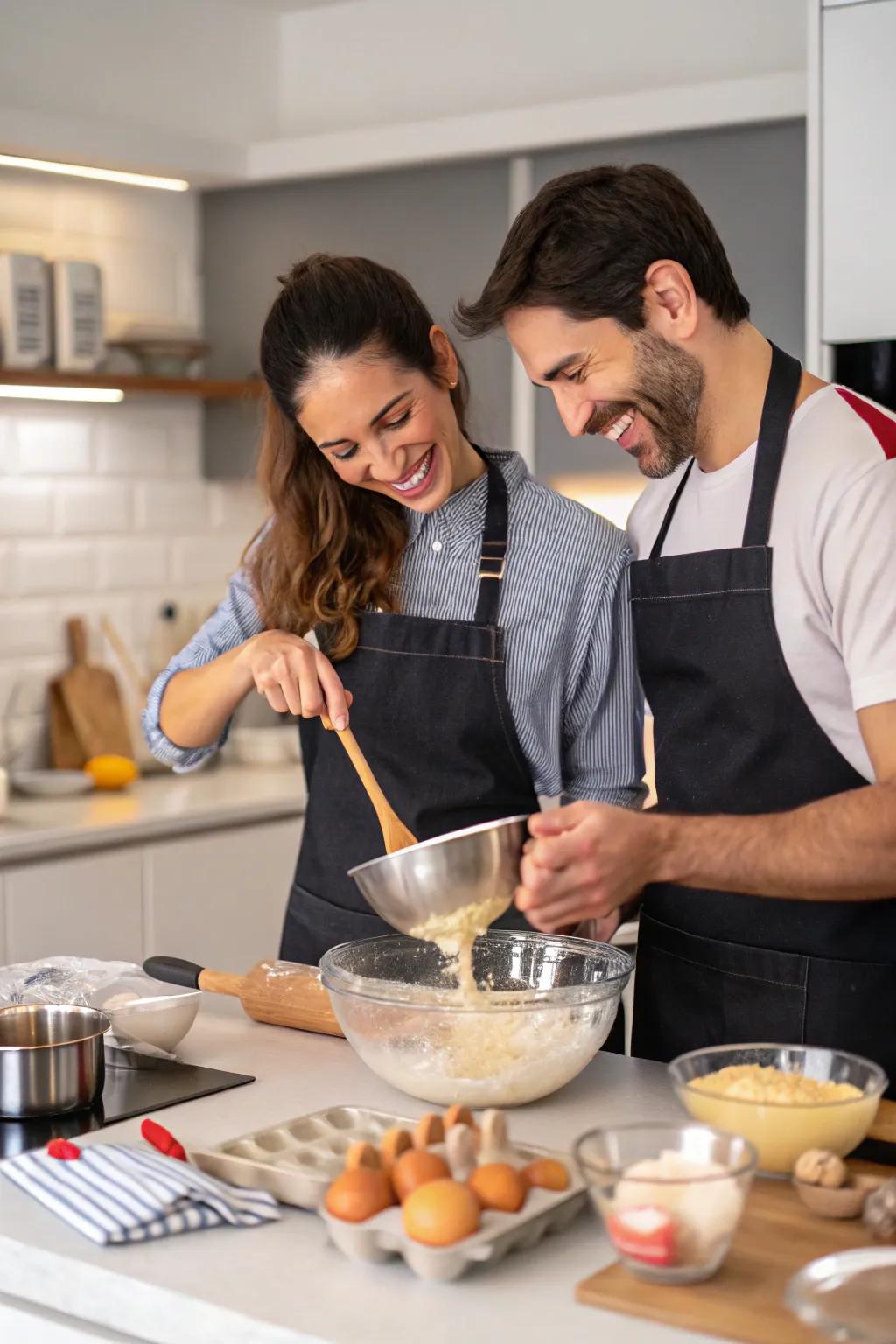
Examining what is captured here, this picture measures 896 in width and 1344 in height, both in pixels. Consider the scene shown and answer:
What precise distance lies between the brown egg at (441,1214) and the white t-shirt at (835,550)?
720 mm

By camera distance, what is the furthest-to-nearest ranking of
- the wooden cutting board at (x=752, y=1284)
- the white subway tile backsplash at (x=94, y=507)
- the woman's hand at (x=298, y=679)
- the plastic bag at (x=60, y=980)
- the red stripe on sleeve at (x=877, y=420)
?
1. the white subway tile backsplash at (x=94, y=507)
2. the woman's hand at (x=298, y=679)
3. the plastic bag at (x=60, y=980)
4. the red stripe on sleeve at (x=877, y=420)
5. the wooden cutting board at (x=752, y=1284)

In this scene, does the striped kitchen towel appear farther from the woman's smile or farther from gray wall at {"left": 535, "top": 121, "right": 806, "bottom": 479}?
gray wall at {"left": 535, "top": 121, "right": 806, "bottom": 479}

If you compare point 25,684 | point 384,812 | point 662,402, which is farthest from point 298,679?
point 25,684

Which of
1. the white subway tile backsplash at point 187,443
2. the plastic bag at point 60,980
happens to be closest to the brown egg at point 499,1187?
the plastic bag at point 60,980

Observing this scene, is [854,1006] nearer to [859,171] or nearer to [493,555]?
[493,555]

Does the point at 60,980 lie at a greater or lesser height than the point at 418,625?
lesser

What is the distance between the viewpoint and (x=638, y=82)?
3.93 m

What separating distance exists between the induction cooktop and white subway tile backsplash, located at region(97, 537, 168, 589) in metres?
2.50

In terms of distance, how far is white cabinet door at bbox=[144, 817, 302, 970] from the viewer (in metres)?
3.67

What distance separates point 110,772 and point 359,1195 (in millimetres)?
2703

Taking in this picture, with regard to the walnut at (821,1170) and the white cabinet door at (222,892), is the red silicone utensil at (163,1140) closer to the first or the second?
the walnut at (821,1170)

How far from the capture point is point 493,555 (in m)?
2.40

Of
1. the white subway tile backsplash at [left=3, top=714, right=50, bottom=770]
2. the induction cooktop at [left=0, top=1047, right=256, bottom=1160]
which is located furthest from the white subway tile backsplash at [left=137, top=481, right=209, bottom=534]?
the induction cooktop at [left=0, top=1047, right=256, bottom=1160]

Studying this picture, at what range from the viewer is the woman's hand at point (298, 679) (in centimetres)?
213
